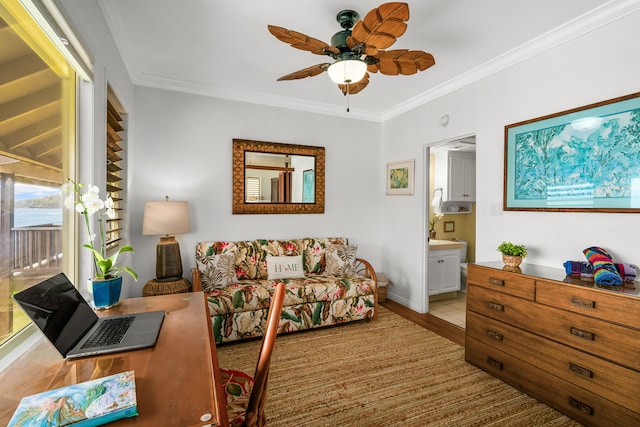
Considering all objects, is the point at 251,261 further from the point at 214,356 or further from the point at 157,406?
the point at 157,406

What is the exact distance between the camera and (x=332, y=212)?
4309 mm

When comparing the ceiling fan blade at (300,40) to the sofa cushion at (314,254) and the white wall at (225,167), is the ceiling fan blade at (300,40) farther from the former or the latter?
the sofa cushion at (314,254)

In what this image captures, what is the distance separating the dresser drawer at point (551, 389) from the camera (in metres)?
1.76

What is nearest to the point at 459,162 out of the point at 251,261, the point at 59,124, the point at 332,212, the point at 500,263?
the point at 332,212

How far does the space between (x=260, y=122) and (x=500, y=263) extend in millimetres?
3012

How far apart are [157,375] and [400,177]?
3713 mm

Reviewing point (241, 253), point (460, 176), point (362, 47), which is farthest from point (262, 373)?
point (460, 176)

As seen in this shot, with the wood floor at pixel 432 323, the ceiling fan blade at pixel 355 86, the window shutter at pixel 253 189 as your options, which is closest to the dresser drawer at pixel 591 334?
the wood floor at pixel 432 323

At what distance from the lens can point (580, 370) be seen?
1.90 meters

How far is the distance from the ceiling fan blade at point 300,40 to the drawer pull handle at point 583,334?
2.31 metres

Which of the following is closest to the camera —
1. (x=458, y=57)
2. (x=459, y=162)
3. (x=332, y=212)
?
(x=458, y=57)

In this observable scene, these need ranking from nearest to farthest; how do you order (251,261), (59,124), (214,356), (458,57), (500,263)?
(214,356) → (59,124) → (500,263) → (458,57) → (251,261)

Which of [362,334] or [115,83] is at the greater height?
[115,83]

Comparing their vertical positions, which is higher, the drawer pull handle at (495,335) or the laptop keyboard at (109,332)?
the laptop keyboard at (109,332)
